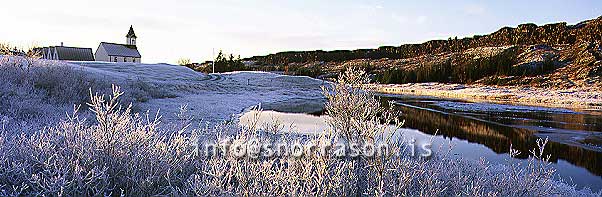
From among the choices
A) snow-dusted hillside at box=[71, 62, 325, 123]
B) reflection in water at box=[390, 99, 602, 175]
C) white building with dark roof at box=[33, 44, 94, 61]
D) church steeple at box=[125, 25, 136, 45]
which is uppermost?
church steeple at box=[125, 25, 136, 45]

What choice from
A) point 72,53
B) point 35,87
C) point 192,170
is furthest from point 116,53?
point 192,170

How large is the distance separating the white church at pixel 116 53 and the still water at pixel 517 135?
2722 inches

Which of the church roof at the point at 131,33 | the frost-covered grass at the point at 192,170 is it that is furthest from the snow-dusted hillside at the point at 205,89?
the church roof at the point at 131,33

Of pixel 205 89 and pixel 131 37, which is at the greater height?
pixel 131 37

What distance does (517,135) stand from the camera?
1506 cm

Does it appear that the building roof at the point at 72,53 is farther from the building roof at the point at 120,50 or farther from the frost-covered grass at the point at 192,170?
the frost-covered grass at the point at 192,170

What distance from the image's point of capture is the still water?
33.7 feet

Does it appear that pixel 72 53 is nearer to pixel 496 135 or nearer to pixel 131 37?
pixel 131 37

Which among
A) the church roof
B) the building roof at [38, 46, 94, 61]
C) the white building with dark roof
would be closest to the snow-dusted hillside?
the white building with dark roof

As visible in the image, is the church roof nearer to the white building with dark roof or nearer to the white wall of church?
the white wall of church

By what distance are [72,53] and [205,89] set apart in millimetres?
47230

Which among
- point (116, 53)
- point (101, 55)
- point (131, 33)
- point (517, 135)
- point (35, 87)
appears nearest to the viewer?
point (35, 87)

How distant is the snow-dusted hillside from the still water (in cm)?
400

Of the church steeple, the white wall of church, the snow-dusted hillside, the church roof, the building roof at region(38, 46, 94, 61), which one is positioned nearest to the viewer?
the snow-dusted hillside
